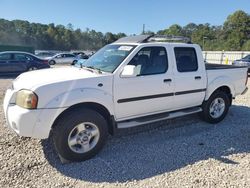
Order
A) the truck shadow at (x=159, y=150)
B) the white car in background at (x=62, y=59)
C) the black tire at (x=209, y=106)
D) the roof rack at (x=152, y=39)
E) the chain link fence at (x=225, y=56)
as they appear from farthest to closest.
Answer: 1. the chain link fence at (x=225, y=56)
2. the white car in background at (x=62, y=59)
3. the black tire at (x=209, y=106)
4. the roof rack at (x=152, y=39)
5. the truck shadow at (x=159, y=150)

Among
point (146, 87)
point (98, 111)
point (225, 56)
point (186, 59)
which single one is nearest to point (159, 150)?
point (146, 87)

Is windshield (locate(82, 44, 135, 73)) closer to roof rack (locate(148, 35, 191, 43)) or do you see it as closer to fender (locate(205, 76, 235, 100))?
roof rack (locate(148, 35, 191, 43))

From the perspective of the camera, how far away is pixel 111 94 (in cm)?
419

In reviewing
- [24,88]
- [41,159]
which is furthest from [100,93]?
[41,159]

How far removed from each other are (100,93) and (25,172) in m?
1.59

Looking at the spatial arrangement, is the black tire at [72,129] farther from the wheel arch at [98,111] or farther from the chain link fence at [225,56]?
the chain link fence at [225,56]

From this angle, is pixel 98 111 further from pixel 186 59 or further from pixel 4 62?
Answer: pixel 4 62

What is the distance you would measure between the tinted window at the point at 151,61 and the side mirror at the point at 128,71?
0.27m

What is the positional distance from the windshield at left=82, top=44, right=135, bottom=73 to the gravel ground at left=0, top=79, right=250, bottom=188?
142 centimetres

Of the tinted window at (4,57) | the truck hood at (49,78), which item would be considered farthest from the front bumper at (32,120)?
the tinted window at (4,57)

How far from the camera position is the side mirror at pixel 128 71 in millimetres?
4188

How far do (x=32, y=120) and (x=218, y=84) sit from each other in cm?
416

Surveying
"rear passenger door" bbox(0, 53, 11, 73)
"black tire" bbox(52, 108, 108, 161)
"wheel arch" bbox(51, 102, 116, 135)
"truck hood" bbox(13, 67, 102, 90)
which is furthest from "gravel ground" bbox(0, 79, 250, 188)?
"rear passenger door" bbox(0, 53, 11, 73)

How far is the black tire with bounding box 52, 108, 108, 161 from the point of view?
378 cm
